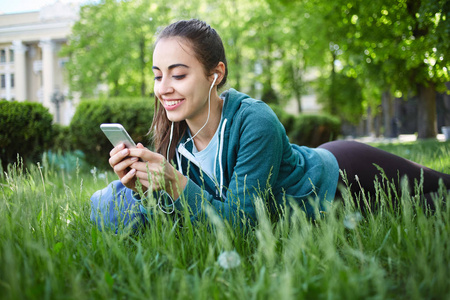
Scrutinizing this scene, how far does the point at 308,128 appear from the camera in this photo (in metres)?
11.9

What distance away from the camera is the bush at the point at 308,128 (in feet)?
38.6

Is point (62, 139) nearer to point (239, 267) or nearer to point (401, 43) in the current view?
point (239, 267)

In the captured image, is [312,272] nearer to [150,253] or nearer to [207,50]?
[150,253]

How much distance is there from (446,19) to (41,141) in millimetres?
6096

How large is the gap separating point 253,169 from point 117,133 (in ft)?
2.44

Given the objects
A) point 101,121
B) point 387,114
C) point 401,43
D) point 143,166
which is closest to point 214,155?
point 143,166

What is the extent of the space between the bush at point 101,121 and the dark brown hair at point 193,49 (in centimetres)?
362

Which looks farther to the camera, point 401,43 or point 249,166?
point 401,43

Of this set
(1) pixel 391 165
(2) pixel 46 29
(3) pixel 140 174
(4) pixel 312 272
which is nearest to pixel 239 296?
(4) pixel 312 272

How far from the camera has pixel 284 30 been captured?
20438 millimetres

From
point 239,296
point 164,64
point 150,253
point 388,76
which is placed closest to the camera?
point 239,296

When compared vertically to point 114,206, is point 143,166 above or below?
above

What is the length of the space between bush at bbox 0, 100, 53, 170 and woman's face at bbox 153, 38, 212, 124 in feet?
12.0

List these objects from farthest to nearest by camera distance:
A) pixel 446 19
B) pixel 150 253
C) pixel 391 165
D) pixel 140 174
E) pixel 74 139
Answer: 1. pixel 74 139
2. pixel 446 19
3. pixel 391 165
4. pixel 140 174
5. pixel 150 253
